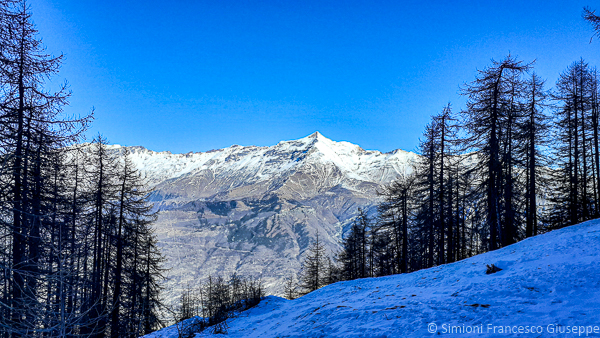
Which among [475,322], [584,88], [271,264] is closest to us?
[475,322]

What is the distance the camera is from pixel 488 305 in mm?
6508

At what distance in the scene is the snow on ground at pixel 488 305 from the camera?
549 centimetres

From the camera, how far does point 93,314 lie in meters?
14.9

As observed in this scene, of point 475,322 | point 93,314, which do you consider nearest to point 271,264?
point 93,314

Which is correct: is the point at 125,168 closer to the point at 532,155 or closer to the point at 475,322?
the point at 475,322

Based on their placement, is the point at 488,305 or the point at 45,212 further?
the point at 45,212

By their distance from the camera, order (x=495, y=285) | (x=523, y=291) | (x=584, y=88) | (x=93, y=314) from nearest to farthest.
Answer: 1. (x=523, y=291)
2. (x=495, y=285)
3. (x=93, y=314)
4. (x=584, y=88)

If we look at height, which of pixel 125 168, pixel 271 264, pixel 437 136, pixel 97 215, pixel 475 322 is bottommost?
pixel 271 264

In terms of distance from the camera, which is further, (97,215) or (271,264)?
(271,264)

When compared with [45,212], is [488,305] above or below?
below

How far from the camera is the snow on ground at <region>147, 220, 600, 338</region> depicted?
216 inches

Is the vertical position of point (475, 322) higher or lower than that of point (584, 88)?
lower

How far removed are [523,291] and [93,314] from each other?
18245 millimetres

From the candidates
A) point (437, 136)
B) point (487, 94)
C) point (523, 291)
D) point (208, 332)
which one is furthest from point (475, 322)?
point (437, 136)
